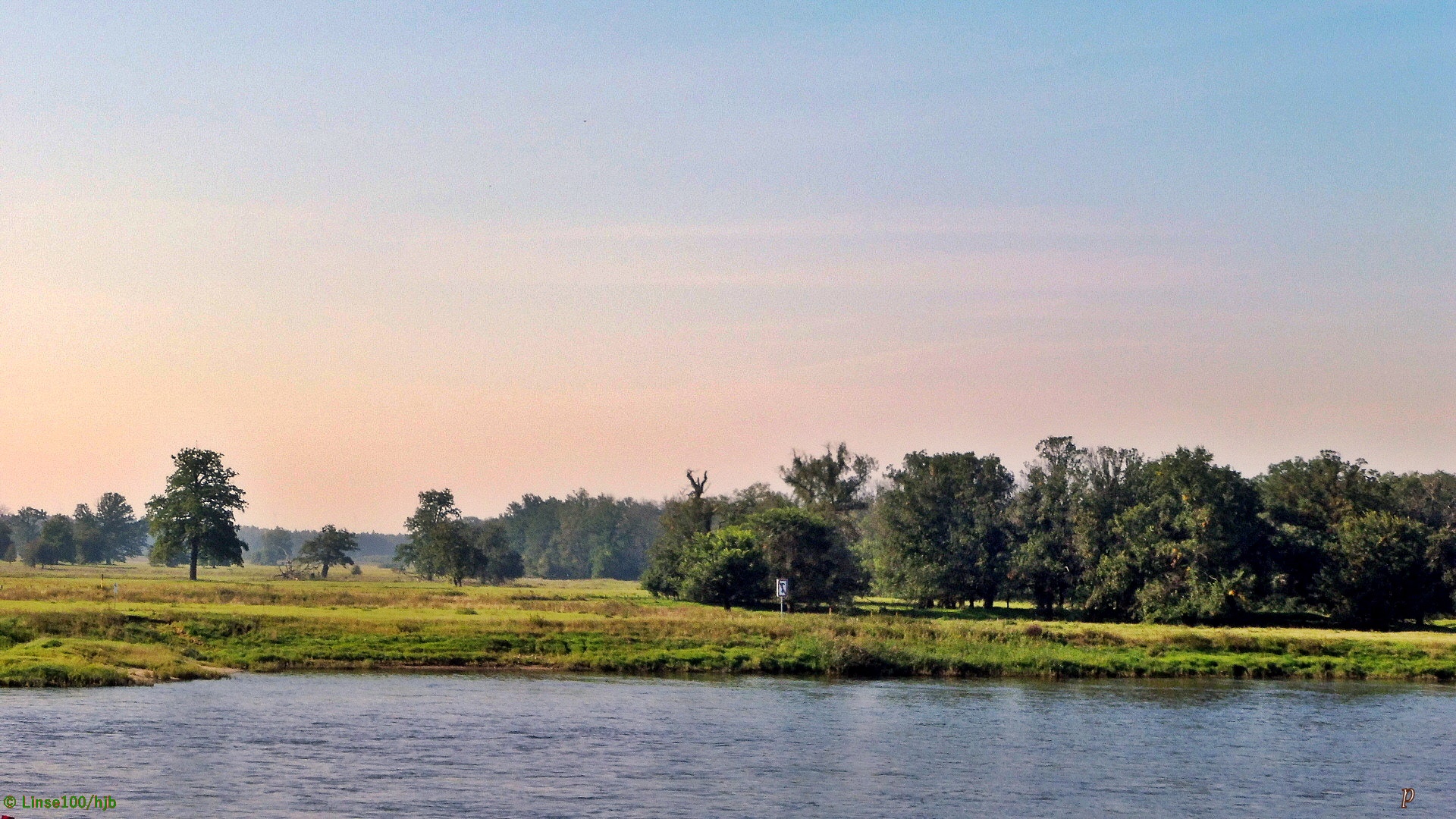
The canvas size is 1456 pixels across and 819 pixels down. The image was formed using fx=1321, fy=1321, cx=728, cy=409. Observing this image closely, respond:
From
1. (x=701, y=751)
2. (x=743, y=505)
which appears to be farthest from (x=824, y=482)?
(x=701, y=751)

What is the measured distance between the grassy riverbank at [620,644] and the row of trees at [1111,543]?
13112 millimetres

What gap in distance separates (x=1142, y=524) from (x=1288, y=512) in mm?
12307

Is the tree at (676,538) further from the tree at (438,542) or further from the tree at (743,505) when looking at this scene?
the tree at (438,542)

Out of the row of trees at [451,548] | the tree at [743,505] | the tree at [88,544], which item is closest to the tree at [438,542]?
the row of trees at [451,548]

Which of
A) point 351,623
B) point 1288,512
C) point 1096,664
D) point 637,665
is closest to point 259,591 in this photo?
point 351,623

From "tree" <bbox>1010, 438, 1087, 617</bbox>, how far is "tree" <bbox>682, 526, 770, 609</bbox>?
20.4 metres

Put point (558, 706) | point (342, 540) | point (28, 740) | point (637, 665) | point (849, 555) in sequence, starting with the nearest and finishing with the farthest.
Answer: point (28, 740) → point (558, 706) → point (637, 665) → point (849, 555) → point (342, 540)

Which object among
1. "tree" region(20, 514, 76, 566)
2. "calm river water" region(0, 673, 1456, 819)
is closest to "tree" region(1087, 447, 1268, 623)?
"calm river water" region(0, 673, 1456, 819)

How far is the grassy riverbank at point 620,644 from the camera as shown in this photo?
5806 centimetres

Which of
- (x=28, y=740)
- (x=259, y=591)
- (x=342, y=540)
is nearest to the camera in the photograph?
(x=28, y=740)

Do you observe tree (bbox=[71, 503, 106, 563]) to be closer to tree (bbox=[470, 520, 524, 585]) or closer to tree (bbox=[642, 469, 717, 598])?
tree (bbox=[470, 520, 524, 585])

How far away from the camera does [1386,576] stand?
304ft

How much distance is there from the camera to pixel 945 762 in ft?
129

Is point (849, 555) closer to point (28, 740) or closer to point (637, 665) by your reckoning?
point (637, 665)
